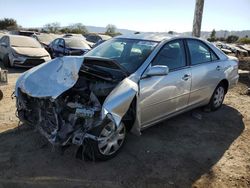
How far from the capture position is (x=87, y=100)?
3871 millimetres

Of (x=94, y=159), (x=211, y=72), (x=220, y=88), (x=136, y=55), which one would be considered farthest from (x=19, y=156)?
(x=220, y=88)

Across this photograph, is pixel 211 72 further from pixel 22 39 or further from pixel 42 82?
pixel 22 39

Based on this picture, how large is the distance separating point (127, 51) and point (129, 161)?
6.16 feet

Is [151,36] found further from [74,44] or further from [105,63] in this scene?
[74,44]

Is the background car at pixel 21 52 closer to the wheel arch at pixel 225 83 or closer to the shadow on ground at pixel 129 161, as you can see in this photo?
the shadow on ground at pixel 129 161

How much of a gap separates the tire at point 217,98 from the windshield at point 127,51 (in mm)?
2176

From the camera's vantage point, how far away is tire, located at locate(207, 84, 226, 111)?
6.18m

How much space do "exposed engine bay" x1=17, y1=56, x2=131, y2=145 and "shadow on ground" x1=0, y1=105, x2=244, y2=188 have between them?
402 mm

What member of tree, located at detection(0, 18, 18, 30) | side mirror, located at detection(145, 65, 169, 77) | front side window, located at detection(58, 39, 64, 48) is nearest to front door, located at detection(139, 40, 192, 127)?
side mirror, located at detection(145, 65, 169, 77)

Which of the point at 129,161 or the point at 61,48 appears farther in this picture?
the point at 61,48

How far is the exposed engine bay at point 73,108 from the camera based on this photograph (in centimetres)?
363

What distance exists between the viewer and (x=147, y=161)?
4.06 metres

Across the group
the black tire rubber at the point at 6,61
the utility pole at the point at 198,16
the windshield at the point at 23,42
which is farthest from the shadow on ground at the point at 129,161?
the windshield at the point at 23,42

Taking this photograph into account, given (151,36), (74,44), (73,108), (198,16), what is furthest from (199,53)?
(74,44)
